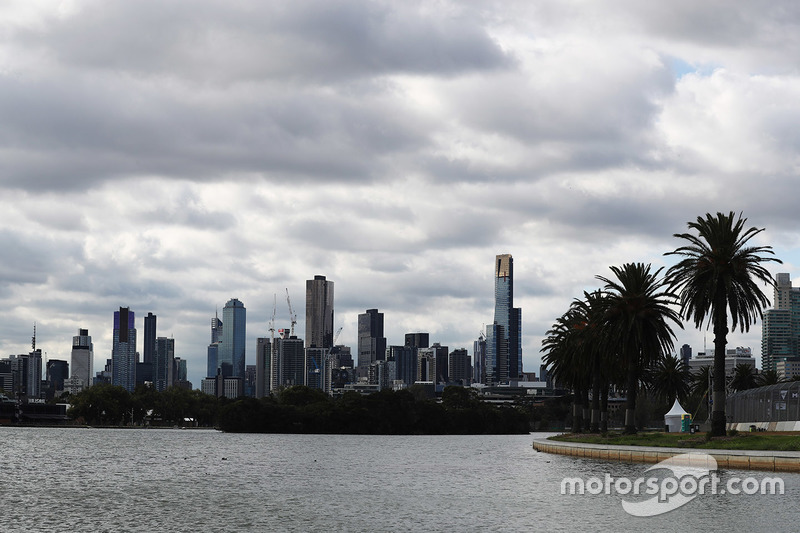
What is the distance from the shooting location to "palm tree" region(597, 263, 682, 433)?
102 metres

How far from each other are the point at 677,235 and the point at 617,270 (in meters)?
20.6

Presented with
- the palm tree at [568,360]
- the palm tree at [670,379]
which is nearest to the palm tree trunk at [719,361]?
the palm tree at [568,360]

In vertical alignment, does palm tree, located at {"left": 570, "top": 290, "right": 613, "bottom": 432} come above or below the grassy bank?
above

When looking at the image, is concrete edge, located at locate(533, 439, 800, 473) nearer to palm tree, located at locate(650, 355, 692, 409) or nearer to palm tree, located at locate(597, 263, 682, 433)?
palm tree, located at locate(597, 263, 682, 433)

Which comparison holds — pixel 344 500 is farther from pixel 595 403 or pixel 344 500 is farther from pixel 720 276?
pixel 595 403

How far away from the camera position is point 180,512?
5025cm

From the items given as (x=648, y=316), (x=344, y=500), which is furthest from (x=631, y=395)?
(x=344, y=500)

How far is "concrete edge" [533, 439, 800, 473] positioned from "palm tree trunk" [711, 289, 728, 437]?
7492mm

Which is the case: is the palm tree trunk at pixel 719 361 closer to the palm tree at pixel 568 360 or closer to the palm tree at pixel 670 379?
the palm tree at pixel 568 360

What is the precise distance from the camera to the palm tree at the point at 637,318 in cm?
10231

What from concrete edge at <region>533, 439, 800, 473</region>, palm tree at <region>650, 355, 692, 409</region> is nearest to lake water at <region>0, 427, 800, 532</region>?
concrete edge at <region>533, 439, 800, 473</region>

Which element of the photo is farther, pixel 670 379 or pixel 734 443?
pixel 670 379

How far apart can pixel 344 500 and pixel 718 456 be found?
28695mm

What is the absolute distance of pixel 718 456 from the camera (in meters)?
69.8
